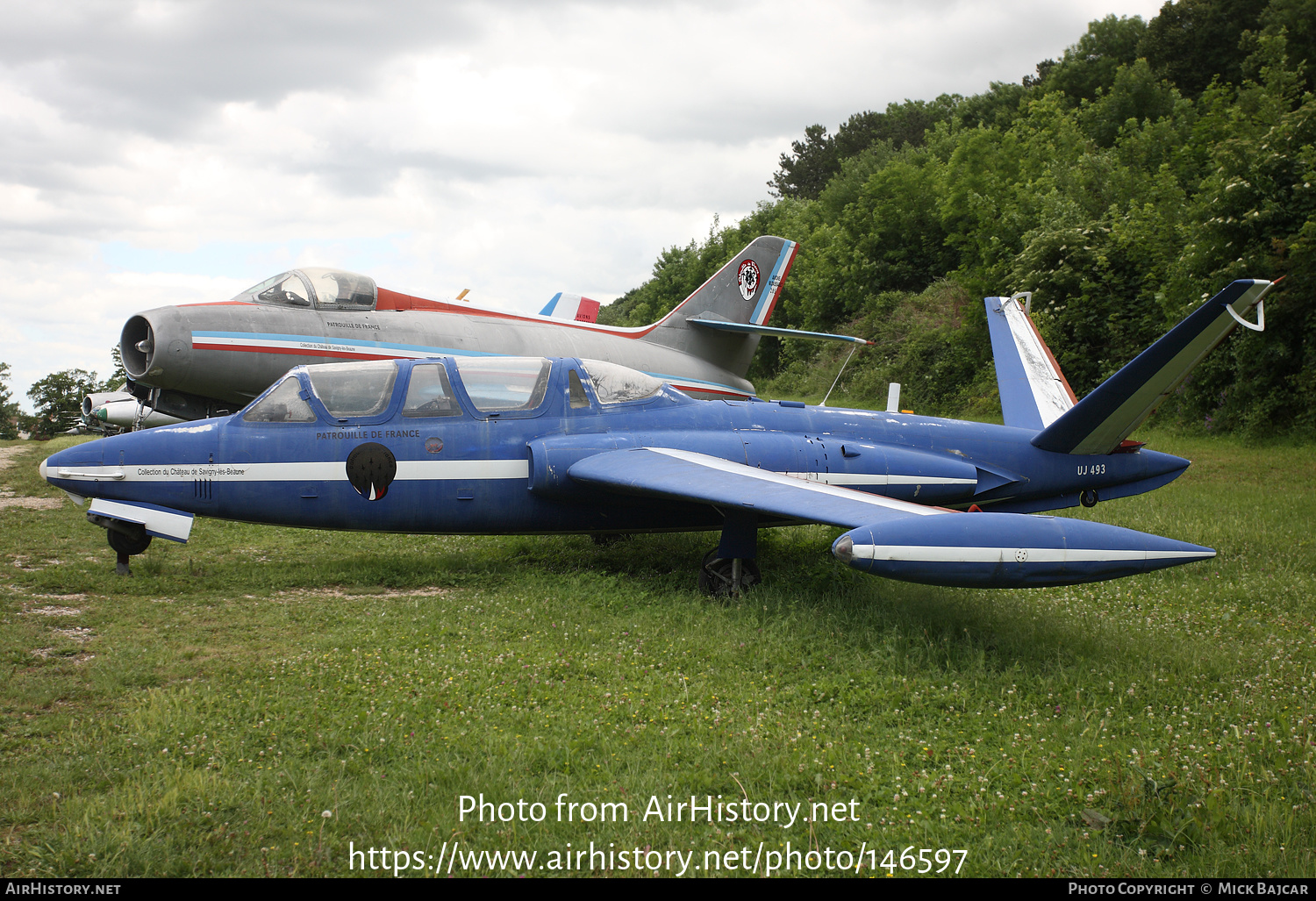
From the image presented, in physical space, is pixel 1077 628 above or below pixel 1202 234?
below

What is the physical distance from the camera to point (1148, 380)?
779 centimetres

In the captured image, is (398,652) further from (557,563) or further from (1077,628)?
(1077,628)

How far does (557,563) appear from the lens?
8.75m

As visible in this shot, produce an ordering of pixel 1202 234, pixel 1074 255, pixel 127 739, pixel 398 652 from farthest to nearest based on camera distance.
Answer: pixel 1074 255, pixel 1202 234, pixel 398 652, pixel 127 739

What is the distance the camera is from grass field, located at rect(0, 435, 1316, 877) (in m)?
3.46

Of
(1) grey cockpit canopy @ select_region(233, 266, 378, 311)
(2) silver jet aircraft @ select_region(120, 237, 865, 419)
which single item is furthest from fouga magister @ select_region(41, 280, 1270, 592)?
(1) grey cockpit canopy @ select_region(233, 266, 378, 311)

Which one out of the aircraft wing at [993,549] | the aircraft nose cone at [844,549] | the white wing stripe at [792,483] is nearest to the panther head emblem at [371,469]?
the white wing stripe at [792,483]

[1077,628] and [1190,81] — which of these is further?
[1190,81]

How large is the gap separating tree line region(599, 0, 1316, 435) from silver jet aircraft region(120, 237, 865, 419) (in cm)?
1154

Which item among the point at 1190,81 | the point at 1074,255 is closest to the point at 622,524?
the point at 1074,255

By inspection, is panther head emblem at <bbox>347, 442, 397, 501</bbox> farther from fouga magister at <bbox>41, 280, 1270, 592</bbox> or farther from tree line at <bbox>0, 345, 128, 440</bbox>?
tree line at <bbox>0, 345, 128, 440</bbox>

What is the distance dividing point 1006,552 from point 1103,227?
20821 mm

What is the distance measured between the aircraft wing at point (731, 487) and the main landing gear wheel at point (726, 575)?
2.76 ft

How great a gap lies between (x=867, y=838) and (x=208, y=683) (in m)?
3.99
